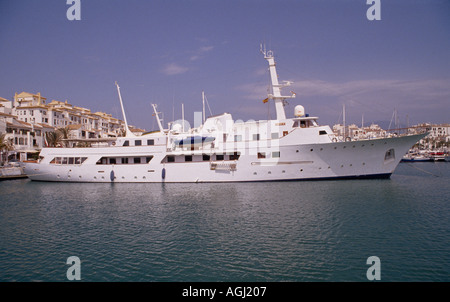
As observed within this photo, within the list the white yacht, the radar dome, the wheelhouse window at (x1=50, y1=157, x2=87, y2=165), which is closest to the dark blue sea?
the white yacht

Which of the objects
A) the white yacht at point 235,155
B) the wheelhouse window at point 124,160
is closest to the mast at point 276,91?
the white yacht at point 235,155

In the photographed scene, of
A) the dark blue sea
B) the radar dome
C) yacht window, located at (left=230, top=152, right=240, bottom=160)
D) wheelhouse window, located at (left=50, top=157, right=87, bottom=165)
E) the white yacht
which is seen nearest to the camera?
the dark blue sea

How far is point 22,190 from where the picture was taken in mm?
25938

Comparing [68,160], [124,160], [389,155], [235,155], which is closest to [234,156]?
[235,155]

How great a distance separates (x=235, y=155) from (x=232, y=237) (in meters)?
16.5

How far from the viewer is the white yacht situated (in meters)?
25.9

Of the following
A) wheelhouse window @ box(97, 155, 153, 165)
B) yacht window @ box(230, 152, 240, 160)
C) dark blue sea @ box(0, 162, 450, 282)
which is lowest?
dark blue sea @ box(0, 162, 450, 282)

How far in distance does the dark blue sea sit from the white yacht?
5.57m

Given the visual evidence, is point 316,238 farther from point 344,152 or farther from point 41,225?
point 344,152

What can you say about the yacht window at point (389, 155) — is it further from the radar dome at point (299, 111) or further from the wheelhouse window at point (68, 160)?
the wheelhouse window at point (68, 160)

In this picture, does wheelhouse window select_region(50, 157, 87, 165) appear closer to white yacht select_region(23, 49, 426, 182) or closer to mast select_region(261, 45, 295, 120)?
white yacht select_region(23, 49, 426, 182)

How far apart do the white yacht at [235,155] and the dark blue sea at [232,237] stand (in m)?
5.57

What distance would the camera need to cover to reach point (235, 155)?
28.1m

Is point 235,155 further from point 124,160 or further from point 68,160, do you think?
point 68,160
